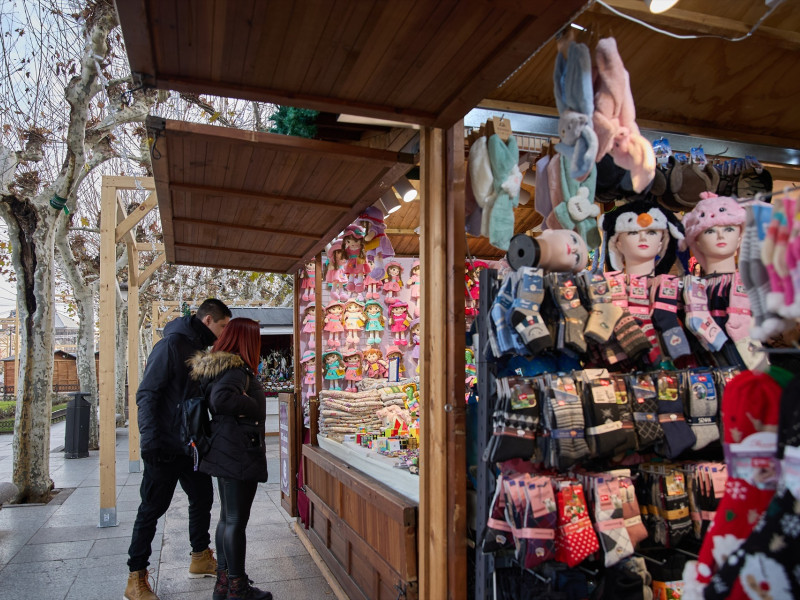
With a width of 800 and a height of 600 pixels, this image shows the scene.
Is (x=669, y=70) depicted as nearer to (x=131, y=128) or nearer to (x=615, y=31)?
(x=615, y=31)

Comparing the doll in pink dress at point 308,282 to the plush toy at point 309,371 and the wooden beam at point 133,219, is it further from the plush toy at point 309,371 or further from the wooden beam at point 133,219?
the wooden beam at point 133,219

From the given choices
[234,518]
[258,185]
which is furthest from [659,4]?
[234,518]

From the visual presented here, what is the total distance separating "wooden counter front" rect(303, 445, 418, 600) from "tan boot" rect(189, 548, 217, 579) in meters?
0.85

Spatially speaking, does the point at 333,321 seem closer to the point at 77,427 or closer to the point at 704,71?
the point at 704,71

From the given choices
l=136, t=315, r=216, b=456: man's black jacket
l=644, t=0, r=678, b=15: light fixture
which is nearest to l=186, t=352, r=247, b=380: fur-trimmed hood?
l=136, t=315, r=216, b=456: man's black jacket

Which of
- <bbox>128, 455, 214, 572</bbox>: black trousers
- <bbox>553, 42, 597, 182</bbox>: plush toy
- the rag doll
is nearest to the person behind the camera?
<bbox>553, 42, 597, 182</bbox>: plush toy

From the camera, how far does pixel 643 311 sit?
8.83ft

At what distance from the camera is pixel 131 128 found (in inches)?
484

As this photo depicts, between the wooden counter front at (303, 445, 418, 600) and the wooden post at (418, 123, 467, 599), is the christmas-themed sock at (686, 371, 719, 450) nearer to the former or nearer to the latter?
the wooden post at (418, 123, 467, 599)

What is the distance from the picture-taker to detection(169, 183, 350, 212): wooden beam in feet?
13.0

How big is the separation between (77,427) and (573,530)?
11497 millimetres

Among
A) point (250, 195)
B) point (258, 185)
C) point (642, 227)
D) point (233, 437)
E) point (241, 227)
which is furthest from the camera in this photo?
point (241, 227)

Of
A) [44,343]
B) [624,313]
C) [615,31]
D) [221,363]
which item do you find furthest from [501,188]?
[44,343]

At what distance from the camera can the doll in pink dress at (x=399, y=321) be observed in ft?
23.5
